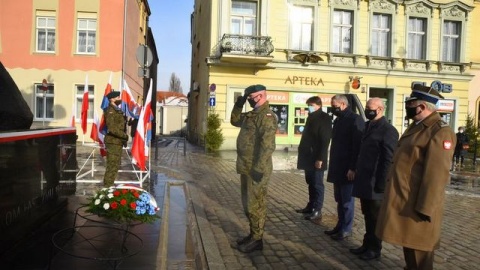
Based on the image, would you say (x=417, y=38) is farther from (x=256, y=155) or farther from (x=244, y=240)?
(x=244, y=240)

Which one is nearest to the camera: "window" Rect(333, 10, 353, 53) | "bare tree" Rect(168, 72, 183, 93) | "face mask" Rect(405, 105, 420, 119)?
"face mask" Rect(405, 105, 420, 119)

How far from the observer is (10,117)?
15.8 feet

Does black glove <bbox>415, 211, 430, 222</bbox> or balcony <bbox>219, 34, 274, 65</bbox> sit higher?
balcony <bbox>219, 34, 274, 65</bbox>

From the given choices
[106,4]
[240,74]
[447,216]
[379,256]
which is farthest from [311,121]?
[106,4]

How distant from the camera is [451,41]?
24.6 m

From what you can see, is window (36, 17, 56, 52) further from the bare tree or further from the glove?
the bare tree

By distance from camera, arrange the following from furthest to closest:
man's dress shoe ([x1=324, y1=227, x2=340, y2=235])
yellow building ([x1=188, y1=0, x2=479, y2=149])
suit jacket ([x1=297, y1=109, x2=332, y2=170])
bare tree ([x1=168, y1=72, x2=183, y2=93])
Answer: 1. bare tree ([x1=168, y1=72, x2=183, y2=93])
2. yellow building ([x1=188, y1=0, x2=479, y2=149])
3. suit jacket ([x1=297, y1=109, x2=332, y2=170])
4. man's dress shoe ([x1=324, y1=227, x2=340, y2=235])

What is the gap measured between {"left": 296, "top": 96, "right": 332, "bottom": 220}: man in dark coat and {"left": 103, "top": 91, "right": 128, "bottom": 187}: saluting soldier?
3204 mm

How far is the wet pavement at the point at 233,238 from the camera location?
14.3 ft

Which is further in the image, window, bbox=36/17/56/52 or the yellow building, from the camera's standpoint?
window, bbox=36/17/56/52

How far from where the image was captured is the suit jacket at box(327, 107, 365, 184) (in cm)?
543

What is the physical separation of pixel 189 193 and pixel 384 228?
5.32 meters

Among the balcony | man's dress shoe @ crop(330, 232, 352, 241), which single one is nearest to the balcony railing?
the balcony

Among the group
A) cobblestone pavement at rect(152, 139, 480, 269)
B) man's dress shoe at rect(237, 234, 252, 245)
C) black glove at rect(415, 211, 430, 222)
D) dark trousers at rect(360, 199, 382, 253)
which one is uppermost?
black glove at rect(415, 211, 430, 222)
